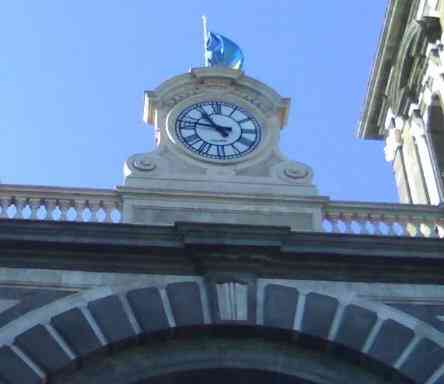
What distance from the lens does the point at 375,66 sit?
19.0 metres

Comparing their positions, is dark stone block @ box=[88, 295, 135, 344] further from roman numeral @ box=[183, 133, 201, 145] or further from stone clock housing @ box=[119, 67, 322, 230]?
roman numeral @ box=[183, 133, 201, 145]

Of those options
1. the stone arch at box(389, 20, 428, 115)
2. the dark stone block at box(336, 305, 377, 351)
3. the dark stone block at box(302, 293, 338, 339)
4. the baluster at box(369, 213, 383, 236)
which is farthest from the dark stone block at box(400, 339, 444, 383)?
the stone arch at box(389, 20, 428, 115)

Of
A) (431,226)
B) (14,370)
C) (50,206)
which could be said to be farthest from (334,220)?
(14,370)

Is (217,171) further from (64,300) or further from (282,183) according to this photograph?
(64,300)

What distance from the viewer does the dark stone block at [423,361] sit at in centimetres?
1213

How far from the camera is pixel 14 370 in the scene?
1162cm

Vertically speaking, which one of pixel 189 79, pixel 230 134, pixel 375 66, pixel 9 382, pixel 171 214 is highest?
pixel 375 66

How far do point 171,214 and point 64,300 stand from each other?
2.10 m

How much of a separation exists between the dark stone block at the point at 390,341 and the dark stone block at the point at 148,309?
2.35 metres

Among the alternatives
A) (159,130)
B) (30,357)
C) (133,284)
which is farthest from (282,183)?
(30,357)

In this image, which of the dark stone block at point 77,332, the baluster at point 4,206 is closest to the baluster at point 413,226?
the dark stone block at point 77,332

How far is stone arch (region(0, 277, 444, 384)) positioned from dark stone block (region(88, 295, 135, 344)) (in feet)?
0.04

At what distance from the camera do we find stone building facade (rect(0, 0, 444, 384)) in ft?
39.8

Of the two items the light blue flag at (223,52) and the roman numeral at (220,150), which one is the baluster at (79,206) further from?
the light blue flag at (223,52)
